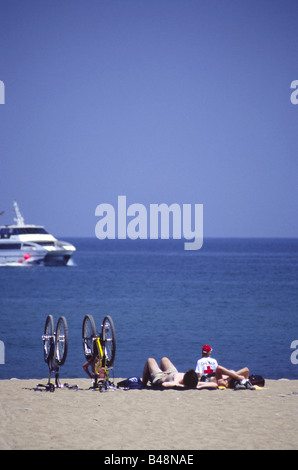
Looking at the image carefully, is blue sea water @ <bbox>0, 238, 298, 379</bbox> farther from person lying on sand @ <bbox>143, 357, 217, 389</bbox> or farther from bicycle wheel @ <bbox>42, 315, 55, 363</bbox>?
person lying on sand @ <bbox>143, 357, 217, 389</bbox>

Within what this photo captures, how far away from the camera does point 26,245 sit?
74.6 meters

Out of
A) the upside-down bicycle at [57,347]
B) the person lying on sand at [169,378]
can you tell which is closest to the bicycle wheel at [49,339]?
the upside-down bicycle at [57,347]

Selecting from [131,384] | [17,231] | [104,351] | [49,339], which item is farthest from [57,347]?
[17,231]

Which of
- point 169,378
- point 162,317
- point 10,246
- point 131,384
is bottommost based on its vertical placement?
point 162,317

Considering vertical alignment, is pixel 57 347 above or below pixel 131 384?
above

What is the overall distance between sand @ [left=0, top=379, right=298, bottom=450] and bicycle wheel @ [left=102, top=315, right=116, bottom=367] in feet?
2.09

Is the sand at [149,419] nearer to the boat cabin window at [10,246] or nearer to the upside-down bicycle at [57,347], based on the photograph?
the upside-down bicycle at [57,347]

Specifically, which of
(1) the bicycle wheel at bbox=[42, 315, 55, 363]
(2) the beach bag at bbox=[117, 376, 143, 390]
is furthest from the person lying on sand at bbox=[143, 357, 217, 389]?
(1) the bicycle wheel at bbox=[42, 315, 55, 363]

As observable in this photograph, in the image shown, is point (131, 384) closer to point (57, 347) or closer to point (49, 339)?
point (57, 347)

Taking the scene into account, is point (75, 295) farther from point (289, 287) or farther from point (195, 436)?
point (195, 436)

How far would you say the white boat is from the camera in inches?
2906

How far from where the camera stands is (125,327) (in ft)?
106

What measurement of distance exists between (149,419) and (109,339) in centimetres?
308

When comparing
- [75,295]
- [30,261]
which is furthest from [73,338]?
[30,261]
